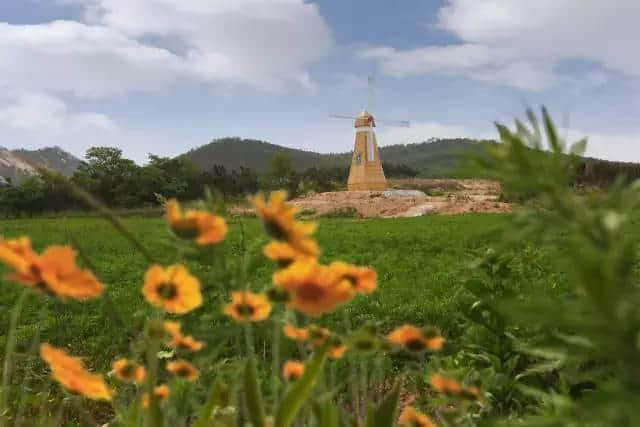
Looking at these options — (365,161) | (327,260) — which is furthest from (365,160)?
(327,260)

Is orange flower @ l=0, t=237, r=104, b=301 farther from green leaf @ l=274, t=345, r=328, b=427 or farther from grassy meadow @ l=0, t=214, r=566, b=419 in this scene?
green leaf @ l=274, t=345, r=328, b=427

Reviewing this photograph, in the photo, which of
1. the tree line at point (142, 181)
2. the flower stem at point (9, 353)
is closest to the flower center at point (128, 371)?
the flower stem at point (9, 353)

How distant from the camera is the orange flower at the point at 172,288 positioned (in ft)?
2.49

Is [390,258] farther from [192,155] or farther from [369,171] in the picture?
[192,155]

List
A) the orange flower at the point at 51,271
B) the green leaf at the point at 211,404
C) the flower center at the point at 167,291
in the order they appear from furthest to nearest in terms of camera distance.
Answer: the green leaf at the point at 211,404
the flower center at the point at 167,291
the orange flower at the point at 51,271

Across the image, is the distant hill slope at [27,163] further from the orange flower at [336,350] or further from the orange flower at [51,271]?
the orange flower at [336,350]

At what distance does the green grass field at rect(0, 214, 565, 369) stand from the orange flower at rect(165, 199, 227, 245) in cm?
10

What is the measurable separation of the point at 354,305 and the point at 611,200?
513 centimetres

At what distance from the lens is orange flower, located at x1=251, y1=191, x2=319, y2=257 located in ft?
2.24

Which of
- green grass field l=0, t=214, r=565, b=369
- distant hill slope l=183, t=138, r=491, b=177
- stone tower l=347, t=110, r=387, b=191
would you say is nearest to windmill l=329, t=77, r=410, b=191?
stone tower l=347, t=110, r=387, b=191

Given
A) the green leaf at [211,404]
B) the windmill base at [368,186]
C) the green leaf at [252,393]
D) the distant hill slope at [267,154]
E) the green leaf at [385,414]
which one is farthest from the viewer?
the distant hill slope at [267,154]

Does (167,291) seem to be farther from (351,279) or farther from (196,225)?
(351,279)

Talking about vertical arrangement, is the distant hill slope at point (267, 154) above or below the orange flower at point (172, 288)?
above

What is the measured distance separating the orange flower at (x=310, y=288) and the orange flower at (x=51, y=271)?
8.5 inches
